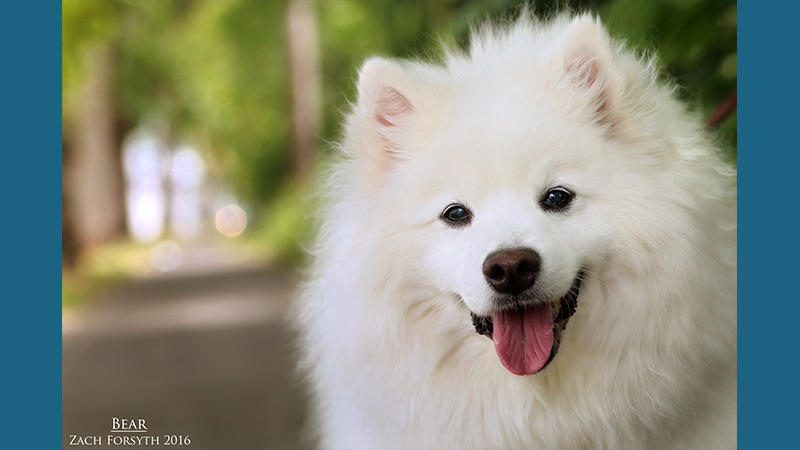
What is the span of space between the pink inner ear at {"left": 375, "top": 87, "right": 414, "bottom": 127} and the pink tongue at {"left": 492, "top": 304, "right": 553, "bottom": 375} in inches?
28.3

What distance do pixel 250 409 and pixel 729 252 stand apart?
4613mm

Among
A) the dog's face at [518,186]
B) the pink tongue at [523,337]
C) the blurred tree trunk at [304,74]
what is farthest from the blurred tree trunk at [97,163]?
the pink tongue at [523,337]

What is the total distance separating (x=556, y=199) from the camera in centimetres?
209

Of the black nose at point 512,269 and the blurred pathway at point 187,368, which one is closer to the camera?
the black nose at point 512,269

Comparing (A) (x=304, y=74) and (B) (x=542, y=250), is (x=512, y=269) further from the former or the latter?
(A) (x=304, y=74)

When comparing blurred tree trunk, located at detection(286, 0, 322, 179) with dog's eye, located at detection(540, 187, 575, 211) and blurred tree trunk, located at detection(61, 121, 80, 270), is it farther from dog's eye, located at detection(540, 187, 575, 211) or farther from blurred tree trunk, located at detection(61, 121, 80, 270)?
dog's eye, located at detection(540, 187, 575, 211)

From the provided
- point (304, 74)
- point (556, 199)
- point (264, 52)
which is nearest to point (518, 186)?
point (556, 199)

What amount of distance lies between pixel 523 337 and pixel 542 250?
311 millimetres

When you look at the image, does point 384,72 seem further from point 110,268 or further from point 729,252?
point 110,268

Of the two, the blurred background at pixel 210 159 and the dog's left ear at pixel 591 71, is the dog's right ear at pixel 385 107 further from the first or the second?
the dog's left ear at pixel 591 71

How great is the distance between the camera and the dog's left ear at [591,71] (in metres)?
2.16

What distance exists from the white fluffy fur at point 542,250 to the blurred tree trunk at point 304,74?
13.4 meters

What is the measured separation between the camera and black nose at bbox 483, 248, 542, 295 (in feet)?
6.29

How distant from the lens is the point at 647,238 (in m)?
2.07
